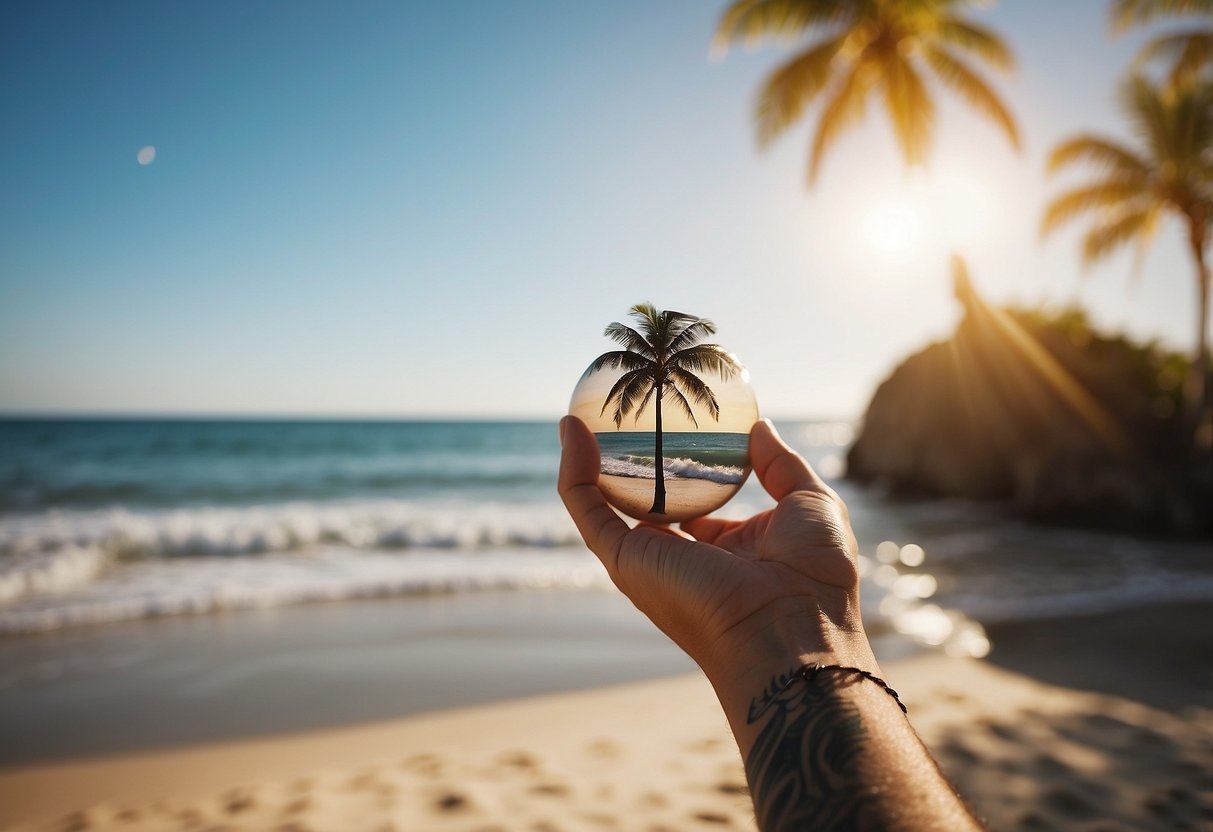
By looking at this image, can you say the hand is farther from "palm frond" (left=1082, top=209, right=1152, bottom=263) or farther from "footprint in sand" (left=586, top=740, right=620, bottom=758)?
"palm frond" (left=1082, top=209, right=1152, bottom=263)

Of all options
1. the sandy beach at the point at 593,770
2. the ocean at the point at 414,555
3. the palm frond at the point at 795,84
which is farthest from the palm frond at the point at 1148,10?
the sandy beach at the point at 593,770

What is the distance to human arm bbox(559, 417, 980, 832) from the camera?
1336 millimetres

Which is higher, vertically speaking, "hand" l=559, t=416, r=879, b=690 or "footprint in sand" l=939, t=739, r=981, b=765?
"hand" l=559, t=416, r=879, b=690

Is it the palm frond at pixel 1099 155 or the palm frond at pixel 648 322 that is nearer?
the palm frond at pixel 648 322

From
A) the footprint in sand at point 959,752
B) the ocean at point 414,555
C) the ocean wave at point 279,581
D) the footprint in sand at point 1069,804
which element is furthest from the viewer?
the ocean at point 414,555

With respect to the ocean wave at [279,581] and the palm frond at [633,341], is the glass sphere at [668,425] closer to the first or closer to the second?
the palm frond at [633,341]

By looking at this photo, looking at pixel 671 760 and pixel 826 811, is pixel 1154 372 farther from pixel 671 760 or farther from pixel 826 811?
pixel 826 811

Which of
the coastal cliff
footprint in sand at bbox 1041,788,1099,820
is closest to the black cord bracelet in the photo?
footprint in sand at bbox 1041,788,1099,820

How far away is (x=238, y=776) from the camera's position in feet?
14.8

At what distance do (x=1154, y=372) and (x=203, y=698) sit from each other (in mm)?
21797

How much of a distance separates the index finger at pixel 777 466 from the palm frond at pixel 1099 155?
18078 mm

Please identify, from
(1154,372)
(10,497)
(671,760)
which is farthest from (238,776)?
(10,497)

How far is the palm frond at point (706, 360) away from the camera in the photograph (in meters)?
2.21

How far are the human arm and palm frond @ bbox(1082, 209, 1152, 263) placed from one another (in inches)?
743
